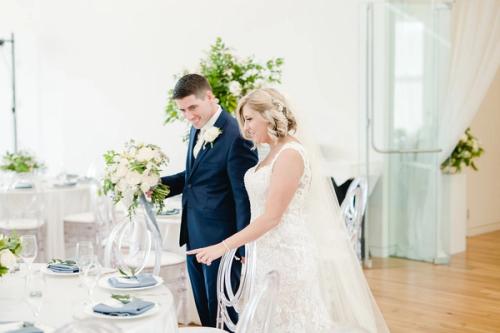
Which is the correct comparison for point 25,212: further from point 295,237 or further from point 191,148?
point 295,237

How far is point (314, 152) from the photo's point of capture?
10.8ft

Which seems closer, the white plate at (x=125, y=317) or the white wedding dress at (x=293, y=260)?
the white plate at (x=125, y=317)

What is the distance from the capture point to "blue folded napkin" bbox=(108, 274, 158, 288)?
110 inches

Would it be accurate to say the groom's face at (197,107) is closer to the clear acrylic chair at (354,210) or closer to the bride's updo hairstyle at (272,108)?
the bride's updo hairstyle at (272,108)

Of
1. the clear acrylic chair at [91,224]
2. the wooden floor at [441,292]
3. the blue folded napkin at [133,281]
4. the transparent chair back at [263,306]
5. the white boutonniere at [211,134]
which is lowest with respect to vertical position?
the wooden floor at [441,292]

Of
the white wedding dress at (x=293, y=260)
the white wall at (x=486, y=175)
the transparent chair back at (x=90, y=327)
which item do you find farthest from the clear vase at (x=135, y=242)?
the white wall at (x=486, y=175)

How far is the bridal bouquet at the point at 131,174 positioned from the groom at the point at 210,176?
1.35 feet

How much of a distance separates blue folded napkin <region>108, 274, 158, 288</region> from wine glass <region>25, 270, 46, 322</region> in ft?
0.88

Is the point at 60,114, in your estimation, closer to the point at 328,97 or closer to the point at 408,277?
the point at 328,97

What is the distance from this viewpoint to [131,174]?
3168 mm

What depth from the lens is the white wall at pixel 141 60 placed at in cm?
712

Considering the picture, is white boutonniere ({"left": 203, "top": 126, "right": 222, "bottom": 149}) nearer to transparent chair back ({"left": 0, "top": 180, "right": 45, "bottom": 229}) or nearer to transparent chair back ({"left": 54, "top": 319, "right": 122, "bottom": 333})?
transparent chair back ({"left": 54, "top": 319, "right": 122, "bottom": 333})

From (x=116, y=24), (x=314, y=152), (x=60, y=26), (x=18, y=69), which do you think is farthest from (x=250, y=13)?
(x=314, y=152)

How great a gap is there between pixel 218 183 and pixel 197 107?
0.40 m
